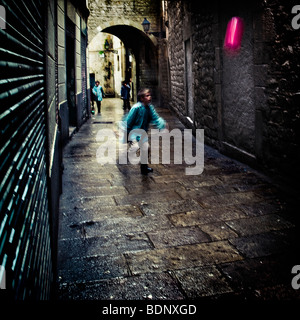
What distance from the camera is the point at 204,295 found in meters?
2.51

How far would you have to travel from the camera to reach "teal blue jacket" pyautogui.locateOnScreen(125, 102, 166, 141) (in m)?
5.93

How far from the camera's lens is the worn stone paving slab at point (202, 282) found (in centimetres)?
255

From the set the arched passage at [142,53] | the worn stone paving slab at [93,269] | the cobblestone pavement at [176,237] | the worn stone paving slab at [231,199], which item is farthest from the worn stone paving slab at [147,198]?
the arched passage at [142,53]

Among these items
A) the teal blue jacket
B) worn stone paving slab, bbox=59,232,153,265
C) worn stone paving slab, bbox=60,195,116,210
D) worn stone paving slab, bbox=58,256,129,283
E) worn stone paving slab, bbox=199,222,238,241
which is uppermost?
the teal blue jacket

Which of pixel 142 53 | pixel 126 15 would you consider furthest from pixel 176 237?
pixel 142 53

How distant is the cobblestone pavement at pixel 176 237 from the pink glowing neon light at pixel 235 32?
97.1 inches

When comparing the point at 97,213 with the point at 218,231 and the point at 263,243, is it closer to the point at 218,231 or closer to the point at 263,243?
the point at 218,231

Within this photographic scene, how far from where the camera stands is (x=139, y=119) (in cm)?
598

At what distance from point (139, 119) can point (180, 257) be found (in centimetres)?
333

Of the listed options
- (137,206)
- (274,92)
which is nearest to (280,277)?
(137,206)

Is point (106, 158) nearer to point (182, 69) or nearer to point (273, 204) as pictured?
point (273, 204)

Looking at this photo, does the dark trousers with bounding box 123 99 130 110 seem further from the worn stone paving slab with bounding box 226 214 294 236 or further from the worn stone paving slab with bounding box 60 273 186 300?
the worn stone paving slab with bounding box 60 273 186 300

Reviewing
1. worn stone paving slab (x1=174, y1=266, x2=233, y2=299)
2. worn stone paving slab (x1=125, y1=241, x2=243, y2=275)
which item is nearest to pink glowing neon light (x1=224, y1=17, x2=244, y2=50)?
worn stone paving slab (x1=125, y1=241, x2=243, y2=275)
